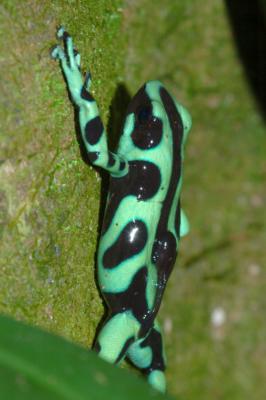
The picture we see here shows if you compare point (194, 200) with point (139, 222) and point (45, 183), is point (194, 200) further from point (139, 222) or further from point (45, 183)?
point (45, 183)

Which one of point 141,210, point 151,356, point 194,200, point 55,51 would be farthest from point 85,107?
point 194,200

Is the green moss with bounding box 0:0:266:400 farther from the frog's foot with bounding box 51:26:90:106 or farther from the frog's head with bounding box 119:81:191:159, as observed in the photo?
the frog's head with bounding box 119:81:191:159

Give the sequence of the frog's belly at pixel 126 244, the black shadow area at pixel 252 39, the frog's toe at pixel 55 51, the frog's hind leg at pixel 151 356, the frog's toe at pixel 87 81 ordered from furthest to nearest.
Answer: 1. the black shadow area at pixel 252 39
2. the frog's hind leg at pixel 151 356
3. the frog's belly at pixel 126 244
4. the frog's toe at pixel 87 81
5. the frog's toe at pixel 55 51

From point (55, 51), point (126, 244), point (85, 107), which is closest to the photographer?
point (55, 51)

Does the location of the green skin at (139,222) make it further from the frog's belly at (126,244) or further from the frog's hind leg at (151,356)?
the frog's hind leg at (151,356)

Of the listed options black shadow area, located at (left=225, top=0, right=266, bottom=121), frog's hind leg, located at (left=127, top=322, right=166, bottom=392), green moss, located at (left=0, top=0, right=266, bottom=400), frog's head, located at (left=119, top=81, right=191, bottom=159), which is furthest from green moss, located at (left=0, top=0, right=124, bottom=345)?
black shadow area, located at (left=225, top=0, right=266, bottom=121)

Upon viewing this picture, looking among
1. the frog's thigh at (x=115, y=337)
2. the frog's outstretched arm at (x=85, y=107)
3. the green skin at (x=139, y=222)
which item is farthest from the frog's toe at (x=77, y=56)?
the frog's thigh at (x=115, y=337)
